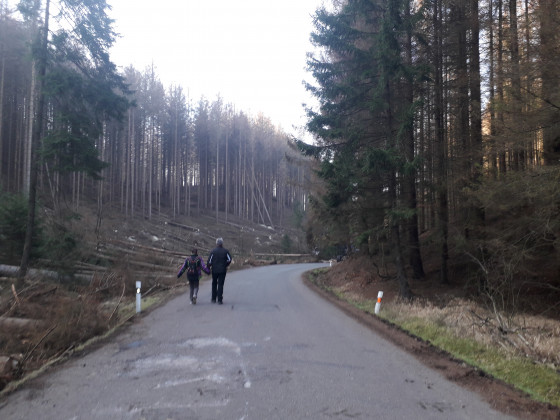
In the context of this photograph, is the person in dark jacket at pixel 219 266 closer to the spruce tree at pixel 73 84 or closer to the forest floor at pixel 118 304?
the forest floor at pixel 118 304

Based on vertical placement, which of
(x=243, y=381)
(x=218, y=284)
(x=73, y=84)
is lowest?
(x=243, y=381)

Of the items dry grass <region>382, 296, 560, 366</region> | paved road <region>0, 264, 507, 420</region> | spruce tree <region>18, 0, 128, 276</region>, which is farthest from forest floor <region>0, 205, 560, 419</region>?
spruce tree <region>18, 0, 128, 276</region>

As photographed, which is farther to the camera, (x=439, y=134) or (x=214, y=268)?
(x=439, y=134)

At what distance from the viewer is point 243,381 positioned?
5.39m

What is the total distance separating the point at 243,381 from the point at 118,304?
5.60m

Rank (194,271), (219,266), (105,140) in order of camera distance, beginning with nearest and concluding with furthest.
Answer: (219,266) < (194,271) < (105,140)

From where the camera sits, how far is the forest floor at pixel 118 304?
5.77m

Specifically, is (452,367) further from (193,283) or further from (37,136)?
(37,136)

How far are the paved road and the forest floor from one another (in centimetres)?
42

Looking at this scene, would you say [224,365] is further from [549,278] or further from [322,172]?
[549,278]

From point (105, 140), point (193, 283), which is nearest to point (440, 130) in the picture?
point (193, 283)

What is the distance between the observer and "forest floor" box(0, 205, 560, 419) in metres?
5.77

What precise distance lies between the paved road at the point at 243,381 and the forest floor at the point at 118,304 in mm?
417

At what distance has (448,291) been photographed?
15625mm
